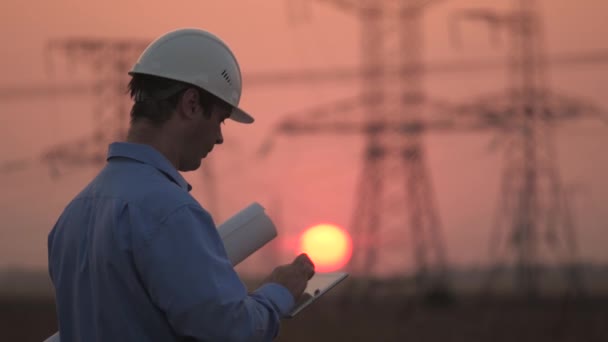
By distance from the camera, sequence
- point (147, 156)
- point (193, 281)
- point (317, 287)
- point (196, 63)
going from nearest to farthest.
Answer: point (193, 281), point (147, 156), point (196, 63), point (317, 287)

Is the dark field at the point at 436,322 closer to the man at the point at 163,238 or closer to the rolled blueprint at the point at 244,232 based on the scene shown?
the rolled blueprint at the point at 244,232

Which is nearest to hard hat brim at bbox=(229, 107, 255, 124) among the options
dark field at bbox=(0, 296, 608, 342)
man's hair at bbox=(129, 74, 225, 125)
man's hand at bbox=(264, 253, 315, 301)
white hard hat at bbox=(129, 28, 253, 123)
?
white hard hat at bbox=(129, 28, 253, 123)

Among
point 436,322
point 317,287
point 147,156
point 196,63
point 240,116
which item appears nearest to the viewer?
point 147,156

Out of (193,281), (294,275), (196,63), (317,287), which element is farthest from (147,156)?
(317,287)

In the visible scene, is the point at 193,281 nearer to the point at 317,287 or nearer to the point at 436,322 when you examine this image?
the point at 317,287

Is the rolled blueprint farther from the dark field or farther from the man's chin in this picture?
the dark field

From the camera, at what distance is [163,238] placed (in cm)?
248

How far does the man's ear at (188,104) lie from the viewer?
8.91 feet

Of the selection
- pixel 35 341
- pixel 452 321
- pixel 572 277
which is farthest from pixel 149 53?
pixel 572 277

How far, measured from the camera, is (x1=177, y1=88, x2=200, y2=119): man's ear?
272cm

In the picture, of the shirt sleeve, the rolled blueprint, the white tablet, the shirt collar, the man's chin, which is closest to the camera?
the shirt sleeve

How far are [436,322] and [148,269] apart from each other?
30094mm

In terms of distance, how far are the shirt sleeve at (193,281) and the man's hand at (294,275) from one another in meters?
0.29

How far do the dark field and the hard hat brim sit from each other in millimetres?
17793
